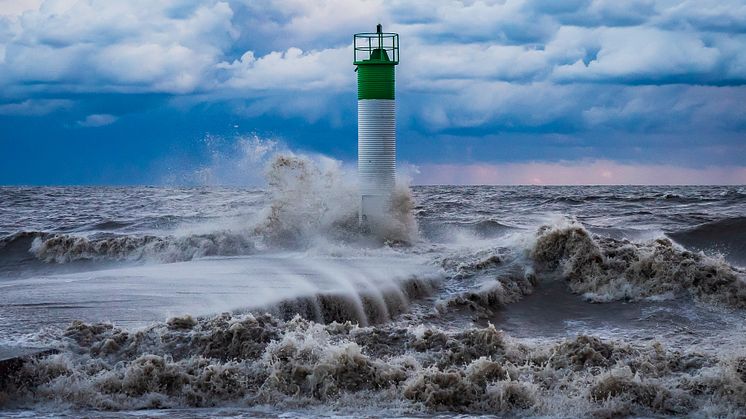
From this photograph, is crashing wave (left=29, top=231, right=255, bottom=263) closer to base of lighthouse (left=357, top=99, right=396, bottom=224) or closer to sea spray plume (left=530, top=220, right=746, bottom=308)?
base of lighthouse (left=357, top=99, right=396, bottom=224)

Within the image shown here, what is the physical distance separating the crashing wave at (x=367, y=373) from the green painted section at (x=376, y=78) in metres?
8.21

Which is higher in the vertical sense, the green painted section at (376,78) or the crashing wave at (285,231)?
the green painted section at (376,78)

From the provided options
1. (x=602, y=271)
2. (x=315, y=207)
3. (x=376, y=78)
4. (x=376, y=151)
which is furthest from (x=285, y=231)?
(x=602, y=271)

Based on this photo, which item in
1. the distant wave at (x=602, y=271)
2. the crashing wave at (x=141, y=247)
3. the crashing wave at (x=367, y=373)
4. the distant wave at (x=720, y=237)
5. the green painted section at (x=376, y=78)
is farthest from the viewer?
the distant wave at (x=720, y=237)

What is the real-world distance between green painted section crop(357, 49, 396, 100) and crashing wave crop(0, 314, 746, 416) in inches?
323

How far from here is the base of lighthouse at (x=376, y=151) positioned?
15531 millimetres

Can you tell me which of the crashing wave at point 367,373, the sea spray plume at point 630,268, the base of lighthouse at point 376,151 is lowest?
the crashing wave at point 367,373

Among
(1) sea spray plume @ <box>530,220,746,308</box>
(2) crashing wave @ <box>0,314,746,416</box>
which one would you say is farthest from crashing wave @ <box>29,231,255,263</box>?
(2) crashing wave @ <box>0,314,746,416</box>

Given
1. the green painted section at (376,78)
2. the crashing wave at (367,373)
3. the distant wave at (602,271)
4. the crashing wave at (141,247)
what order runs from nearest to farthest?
the crashing wave at (367,373) → the distant wave at (602,271) → the green painted section at (376,78) → the crashing wave at (141,247)

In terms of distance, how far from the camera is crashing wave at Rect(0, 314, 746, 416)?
652cm

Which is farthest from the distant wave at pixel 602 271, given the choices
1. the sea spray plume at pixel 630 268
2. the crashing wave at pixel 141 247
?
the crashing wave at pixel 141 247

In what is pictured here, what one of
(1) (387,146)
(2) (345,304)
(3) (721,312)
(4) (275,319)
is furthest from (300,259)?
(3) (721,312)

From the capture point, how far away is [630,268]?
495 inches

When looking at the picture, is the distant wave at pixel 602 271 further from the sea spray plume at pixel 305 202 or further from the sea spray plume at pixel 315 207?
the sea spray plume at pixel 305 202
